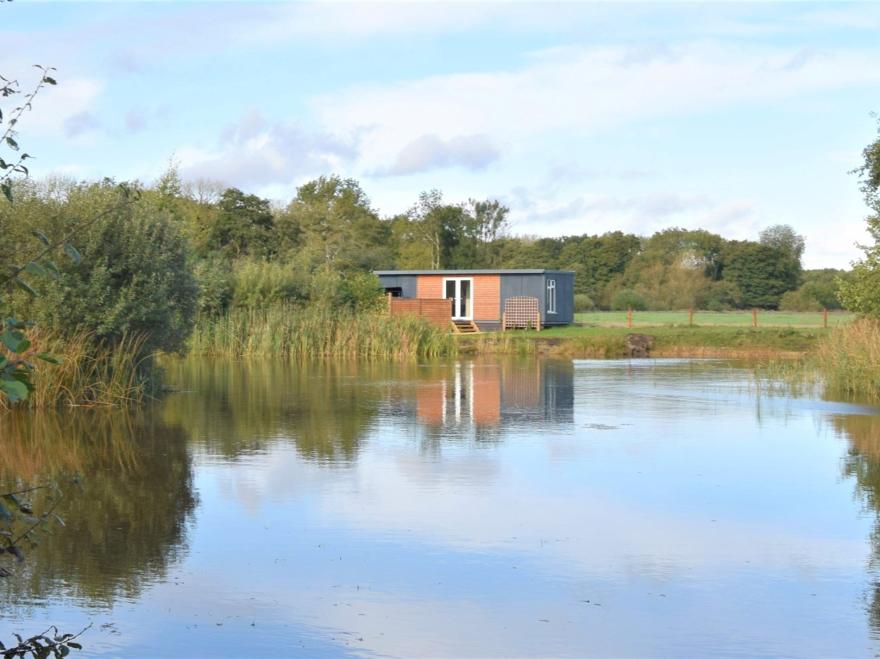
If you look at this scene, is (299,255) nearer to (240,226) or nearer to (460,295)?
(460,295)

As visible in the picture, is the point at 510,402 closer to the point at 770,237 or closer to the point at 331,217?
the point at 331,217

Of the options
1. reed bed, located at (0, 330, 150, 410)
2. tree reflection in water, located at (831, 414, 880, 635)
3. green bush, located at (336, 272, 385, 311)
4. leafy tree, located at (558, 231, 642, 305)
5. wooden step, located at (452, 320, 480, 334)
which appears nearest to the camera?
tree reflection in water, located at (831, 414, 880, 635)

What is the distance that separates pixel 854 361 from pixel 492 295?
1104 inches

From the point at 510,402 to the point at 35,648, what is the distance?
17016mm

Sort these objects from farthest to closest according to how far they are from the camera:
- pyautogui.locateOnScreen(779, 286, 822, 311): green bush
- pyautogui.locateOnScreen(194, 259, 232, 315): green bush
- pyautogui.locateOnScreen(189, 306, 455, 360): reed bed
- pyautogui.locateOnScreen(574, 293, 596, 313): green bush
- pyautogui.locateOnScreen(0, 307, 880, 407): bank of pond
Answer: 1. pyautogui.locateOnScreen(779, 286, 822, 311): green bush
2. pyautogui.locateOnScreen(574, 293, 596, 313): green bush
3. pyautogui.locateOnScreen(194, 259, 232, 315): green bush
4. pyautogui.locateOnScreen(189, 306, 455, 360): reed bed
5. pyautogui.locateOnScreen(0, 307, 880, 407): bank of pond

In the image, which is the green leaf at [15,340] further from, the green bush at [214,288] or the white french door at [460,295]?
the white french door at [460,295]

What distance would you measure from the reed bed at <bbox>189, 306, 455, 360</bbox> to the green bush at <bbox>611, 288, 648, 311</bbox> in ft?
125

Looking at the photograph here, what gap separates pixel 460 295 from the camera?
50.8 meters

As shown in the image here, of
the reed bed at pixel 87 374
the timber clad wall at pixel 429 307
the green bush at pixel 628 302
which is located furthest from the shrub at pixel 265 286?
the green bush at pixel 628 302

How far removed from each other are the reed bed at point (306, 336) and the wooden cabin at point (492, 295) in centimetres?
1036

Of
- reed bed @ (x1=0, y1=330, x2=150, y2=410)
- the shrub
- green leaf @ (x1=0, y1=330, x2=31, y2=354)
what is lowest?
reed bed @ (x1=0, y1=330, x2=150, y2=410)

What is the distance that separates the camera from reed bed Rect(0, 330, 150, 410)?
17.7m

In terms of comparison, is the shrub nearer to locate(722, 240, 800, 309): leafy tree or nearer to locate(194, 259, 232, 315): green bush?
locate(194, 259, 232, 315): green bush

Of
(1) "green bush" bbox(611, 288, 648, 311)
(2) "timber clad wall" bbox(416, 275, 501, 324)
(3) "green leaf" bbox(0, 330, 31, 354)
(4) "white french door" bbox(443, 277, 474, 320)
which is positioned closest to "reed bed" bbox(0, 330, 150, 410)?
(3) "green leaf" bbox(0, 330, 31, 354)
